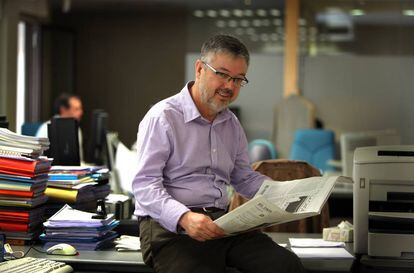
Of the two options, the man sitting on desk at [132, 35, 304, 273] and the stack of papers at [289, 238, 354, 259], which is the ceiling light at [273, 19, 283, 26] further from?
the man sitting on desk at [132, 35, 304, 273]

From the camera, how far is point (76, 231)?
3.34 metres

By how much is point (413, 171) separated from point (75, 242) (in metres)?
1.48

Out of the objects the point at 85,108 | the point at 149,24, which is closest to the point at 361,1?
the point at 149,24

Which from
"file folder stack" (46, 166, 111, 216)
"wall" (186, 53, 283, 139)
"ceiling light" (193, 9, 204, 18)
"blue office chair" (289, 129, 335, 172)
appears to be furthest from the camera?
"ceiling light" (193, 9, 204, 18)

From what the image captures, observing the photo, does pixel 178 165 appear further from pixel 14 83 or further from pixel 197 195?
pixel 14 83

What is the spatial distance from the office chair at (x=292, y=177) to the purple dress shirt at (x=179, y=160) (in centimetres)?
107

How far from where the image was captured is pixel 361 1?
1030cm

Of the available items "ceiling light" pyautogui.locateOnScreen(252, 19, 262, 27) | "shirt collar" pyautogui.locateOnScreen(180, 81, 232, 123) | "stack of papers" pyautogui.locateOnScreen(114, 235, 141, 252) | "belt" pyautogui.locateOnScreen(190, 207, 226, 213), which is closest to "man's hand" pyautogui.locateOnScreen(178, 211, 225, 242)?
"belt" pyautogui.locateOnScreen(190, 207, 226, 213)

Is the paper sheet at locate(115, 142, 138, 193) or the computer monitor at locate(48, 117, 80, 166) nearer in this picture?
the computer monitor at locate(48, 117, 80, 166)

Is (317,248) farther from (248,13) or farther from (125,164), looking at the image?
(248,13)

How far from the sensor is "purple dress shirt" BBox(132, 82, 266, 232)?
9.52 feet

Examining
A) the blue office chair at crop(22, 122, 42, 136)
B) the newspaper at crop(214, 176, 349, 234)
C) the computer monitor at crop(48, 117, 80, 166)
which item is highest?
the computer monitor at crop(48, 117, 80, 166)

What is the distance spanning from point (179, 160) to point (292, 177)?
1363 mm

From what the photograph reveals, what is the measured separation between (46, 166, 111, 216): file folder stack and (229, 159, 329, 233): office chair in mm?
843
